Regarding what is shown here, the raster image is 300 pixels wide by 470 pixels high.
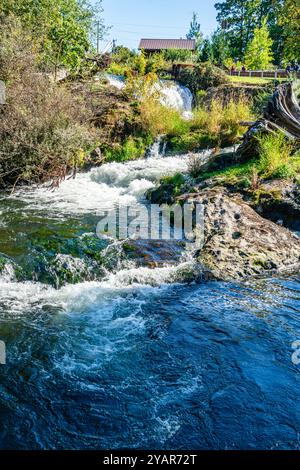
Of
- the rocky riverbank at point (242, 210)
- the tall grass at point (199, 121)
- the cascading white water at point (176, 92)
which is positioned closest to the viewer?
the rocky riverbank at point (242, 210)

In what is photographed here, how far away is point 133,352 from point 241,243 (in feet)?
11.8

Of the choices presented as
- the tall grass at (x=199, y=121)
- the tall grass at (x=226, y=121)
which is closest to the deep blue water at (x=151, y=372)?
the tall grass at (x=226, y=121)

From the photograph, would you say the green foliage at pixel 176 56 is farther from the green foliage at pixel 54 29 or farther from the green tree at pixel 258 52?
the green foliage at pixel 54 29

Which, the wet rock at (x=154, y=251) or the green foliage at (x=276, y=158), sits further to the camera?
the green foliage at (x=276, y=158)

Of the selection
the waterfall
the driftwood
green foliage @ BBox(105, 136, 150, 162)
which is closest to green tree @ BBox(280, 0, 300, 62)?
the waterfall

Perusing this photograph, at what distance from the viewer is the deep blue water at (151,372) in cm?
354

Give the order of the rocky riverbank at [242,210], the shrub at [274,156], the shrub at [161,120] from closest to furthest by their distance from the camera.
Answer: the rocky riverbank at [242,210] → the shrub at [274,156] → the shrub at [161,120]

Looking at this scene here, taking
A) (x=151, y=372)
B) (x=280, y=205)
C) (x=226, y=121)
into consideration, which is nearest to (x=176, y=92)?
(x=226, y=121)

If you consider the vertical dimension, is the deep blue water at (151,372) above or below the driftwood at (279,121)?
below

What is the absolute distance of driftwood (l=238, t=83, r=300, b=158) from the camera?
11.3 metres

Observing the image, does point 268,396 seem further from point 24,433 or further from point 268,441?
point 24,433

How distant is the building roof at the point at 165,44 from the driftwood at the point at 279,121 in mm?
44639

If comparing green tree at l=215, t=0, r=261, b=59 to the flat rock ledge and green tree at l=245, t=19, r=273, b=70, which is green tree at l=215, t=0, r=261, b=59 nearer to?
green tree at l=245, t=19, r=273, b=70
